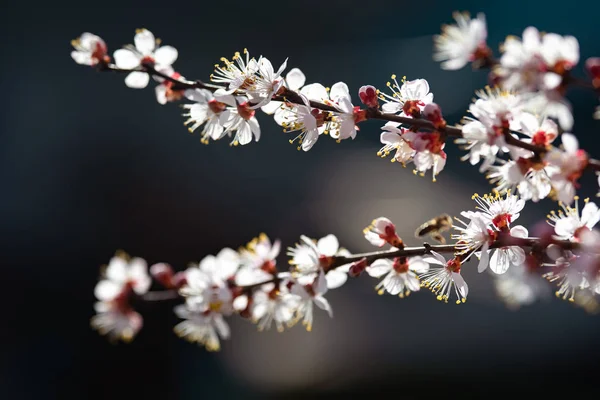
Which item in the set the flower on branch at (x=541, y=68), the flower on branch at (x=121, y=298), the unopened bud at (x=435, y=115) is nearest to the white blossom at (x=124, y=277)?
the flower on branch at (x=121, y=298)

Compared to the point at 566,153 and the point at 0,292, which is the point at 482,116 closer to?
the point at 566,153

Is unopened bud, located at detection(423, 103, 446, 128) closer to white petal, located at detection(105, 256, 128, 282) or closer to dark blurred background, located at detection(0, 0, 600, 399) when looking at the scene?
white petal, located at detection(105, 256, 128, 282)

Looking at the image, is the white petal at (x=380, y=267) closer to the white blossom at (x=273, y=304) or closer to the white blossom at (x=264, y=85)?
the white blossom at (x=273, y=304)

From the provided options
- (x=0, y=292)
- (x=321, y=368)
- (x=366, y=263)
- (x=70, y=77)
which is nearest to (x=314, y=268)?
(x=366, y=263)

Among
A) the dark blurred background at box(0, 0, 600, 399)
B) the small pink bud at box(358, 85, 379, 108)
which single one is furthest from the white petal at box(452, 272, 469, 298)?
the dark blurred background at box(0, 0, 600, 399)

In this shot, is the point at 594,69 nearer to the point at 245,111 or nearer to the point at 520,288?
the point at 245,111

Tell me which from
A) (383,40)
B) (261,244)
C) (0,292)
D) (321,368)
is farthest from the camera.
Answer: (383,40)
